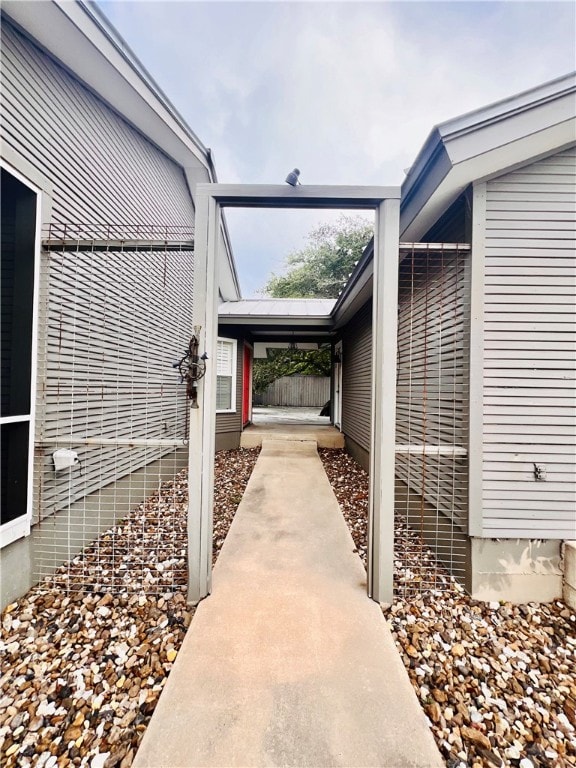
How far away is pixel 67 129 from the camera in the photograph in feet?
9.14

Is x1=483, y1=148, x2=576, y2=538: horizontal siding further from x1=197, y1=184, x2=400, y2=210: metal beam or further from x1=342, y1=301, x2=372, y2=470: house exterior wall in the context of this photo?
x1=342, y1=301, x2=372, y2=470: house exterior wall

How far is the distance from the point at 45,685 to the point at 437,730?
197 centimetres

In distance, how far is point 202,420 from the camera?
86.0 inches

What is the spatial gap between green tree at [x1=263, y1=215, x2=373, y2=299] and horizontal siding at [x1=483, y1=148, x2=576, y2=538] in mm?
14659

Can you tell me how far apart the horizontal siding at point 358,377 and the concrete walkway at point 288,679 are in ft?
9.22

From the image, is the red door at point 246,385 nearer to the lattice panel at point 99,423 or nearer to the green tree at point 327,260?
the lattice panel at point 99,423

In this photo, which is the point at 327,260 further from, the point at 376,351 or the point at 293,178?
the point at 376,351

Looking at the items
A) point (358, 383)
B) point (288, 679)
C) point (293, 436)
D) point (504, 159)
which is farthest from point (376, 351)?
point (293, 436)

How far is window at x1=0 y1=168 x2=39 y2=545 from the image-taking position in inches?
87.6

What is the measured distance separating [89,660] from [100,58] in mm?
4542

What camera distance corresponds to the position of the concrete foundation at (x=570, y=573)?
233cm

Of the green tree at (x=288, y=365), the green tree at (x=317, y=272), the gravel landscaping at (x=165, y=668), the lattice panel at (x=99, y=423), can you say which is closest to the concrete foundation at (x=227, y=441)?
the lattice panel at (x=99, y=423)

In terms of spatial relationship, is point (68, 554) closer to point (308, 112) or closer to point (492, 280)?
point (492, 280)

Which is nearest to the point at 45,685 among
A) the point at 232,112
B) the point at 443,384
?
the point at 443,384
